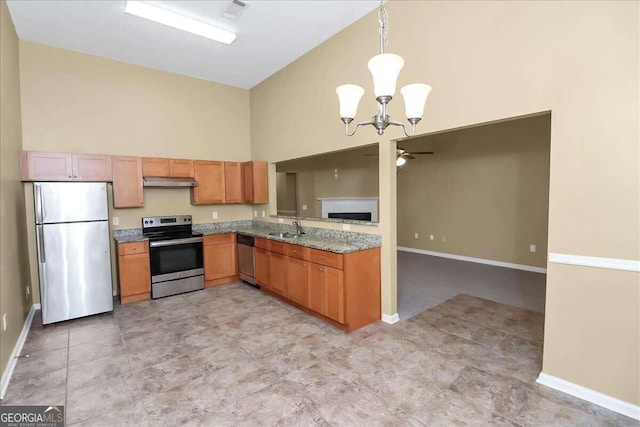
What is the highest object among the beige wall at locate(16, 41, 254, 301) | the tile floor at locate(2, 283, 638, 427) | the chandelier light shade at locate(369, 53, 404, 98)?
the beige wall at locate(16, 41, 254, 301)

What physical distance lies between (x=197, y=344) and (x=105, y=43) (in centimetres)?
400

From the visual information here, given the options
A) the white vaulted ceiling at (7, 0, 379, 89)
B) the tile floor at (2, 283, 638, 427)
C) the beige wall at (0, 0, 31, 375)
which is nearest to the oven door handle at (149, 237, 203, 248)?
the tile floor at (2, 283, 638, 427)

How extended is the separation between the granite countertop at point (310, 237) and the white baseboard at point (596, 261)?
5.49 feet

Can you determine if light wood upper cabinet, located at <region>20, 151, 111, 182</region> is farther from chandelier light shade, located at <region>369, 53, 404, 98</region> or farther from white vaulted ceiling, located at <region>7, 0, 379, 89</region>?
chandelier light shade, located at <region>369, 53, 404, 98</region>

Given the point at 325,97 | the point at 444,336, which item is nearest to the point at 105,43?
the point at 325,97

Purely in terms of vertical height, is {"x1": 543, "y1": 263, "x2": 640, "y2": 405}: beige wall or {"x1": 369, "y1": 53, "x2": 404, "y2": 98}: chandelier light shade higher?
{"x1": 369, "y1": 53, "x2": 404, "y2": 98}: chandelier light shade

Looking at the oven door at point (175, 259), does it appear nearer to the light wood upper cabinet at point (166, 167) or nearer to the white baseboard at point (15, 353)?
the light wood upper cabinet at point (166, 167)

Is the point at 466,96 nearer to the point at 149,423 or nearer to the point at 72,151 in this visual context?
the point at 149,423

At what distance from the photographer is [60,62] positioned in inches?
163

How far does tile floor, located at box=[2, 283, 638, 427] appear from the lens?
6.73 feet

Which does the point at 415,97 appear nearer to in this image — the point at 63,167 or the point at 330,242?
the point at 330,242

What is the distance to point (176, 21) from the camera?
3430 mm

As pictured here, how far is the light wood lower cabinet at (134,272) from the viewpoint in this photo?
13.8ft

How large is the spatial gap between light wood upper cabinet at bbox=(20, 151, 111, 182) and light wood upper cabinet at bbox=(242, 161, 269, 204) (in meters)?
2.03
